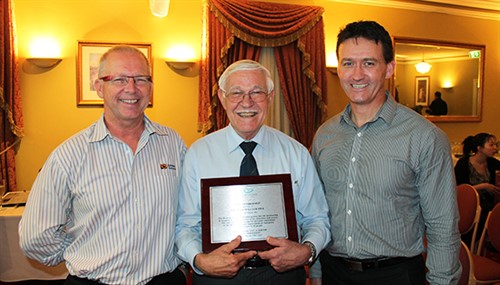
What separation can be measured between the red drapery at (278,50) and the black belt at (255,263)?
13.3 ft

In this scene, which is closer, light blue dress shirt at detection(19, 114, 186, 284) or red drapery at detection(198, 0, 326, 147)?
light blue dress shirt at detection(19, 114, 186, 284)

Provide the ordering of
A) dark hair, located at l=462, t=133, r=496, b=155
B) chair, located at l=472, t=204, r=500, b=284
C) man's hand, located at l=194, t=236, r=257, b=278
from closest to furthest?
man's hand, located at l=194, t=236, r=257, b=278
chair, located at l=472, t=204, r=500, b=284
dark hair, located at l=462, t=133, r=496, b=155

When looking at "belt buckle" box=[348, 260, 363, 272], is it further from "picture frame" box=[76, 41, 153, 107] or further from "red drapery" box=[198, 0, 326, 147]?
"picture frame" box=[76, 41, 153, 107]

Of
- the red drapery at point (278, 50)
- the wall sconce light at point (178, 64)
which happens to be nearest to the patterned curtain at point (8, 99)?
the wall sconce light at point (178, 64)

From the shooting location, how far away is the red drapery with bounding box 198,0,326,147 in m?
5.86

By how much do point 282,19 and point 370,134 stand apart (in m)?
4.43

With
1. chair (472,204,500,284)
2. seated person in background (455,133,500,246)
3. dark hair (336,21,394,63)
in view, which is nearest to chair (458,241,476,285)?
chair (472,204,500,284)

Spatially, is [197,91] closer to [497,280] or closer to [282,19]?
[282,19]

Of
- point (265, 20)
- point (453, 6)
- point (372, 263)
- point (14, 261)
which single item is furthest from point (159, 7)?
point (453, 6)

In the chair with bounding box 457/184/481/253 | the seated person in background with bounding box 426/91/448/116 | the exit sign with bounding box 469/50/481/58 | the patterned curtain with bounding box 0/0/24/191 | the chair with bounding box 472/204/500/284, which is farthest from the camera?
the exit sign with bounding box 469/50/481/58

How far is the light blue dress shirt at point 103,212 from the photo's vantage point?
185cm

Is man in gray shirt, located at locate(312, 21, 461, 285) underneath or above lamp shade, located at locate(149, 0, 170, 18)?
underneath

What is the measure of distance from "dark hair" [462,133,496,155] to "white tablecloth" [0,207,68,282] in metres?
4.92

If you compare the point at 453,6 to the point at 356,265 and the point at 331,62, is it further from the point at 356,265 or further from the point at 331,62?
the point at 356,265
